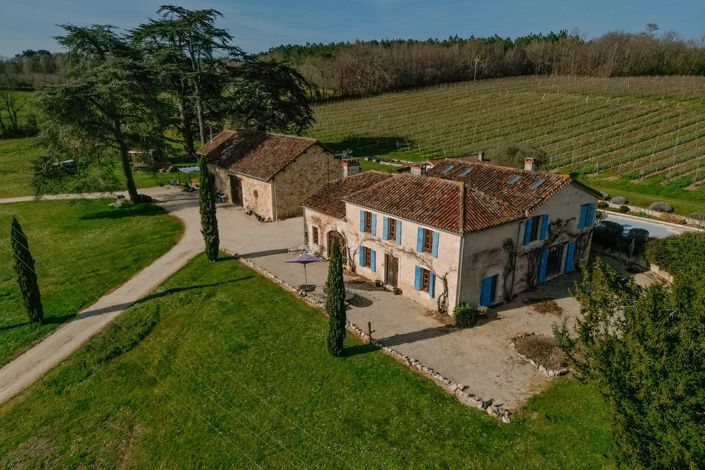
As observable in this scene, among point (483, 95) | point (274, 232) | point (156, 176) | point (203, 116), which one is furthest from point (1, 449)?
point (483, 95)

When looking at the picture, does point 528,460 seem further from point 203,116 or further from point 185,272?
point 203,116

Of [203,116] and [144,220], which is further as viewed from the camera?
[203,116]

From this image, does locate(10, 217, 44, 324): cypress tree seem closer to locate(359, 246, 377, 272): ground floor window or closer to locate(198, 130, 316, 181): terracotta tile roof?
locate(359, 246, 377, 272): ground floor window

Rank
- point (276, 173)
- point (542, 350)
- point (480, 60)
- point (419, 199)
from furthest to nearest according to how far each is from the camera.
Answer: point (480, 60) → point (276, 173) → point (419, 199) → point (542, 350)

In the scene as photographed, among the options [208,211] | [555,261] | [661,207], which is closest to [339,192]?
[208,211]

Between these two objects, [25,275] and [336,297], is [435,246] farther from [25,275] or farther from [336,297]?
[25,275]
